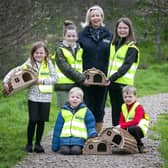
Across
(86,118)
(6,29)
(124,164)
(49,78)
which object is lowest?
(124,164)

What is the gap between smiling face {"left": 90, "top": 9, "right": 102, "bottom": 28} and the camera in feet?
30.9

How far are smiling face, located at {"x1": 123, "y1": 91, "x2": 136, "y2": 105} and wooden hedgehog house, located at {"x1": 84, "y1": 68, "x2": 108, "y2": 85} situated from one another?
382 mm

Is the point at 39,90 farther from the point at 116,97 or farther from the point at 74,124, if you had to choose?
the point at 116,97

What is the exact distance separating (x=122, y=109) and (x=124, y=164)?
1.42m

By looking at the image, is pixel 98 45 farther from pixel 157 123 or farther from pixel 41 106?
pixel 157 123

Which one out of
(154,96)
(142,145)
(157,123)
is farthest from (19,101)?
(142,145)

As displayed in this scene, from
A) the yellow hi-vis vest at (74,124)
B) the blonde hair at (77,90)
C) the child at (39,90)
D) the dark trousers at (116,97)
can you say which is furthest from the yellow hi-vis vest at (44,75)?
the dark trousers at (116,97)

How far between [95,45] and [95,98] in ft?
2.79

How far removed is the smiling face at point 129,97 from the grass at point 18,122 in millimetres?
876

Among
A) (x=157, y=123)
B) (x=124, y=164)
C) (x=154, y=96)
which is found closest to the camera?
(x=124, y=164)

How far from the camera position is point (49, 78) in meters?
9.16

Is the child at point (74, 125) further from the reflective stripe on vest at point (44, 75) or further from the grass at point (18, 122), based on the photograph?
the grass at point (18, 122)

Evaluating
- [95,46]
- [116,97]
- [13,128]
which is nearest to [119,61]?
[95,46]

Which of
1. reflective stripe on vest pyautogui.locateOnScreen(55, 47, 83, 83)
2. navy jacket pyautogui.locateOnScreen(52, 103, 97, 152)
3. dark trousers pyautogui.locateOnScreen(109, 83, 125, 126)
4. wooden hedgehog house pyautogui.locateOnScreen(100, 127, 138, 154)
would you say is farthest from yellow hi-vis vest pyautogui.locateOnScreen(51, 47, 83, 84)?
wooden hedgehog house pyautogui.locateOnScreen(100, 127, 138, 154)
